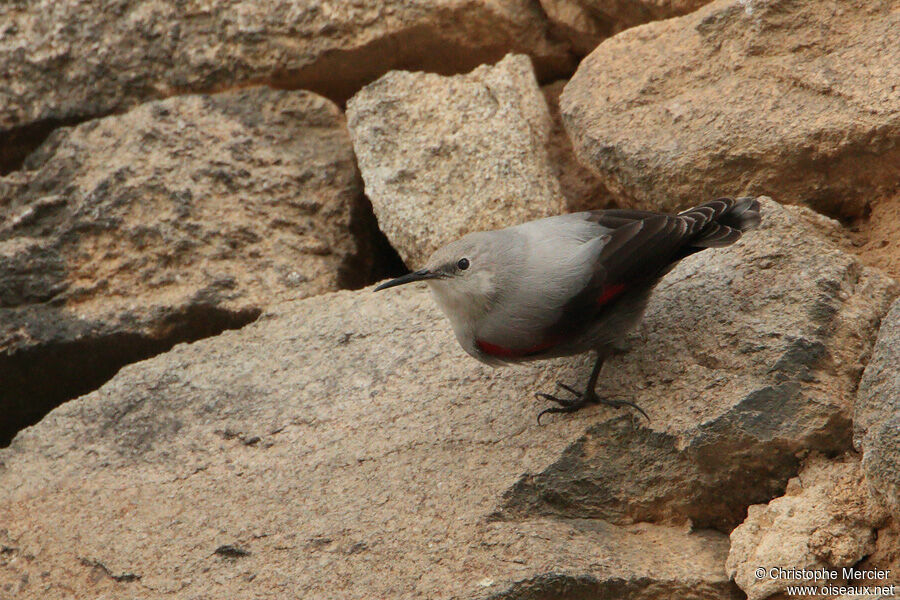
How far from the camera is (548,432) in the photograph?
3164mm

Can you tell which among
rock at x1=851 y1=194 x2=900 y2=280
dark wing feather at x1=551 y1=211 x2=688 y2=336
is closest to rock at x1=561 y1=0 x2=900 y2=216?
rock at x1=851 y1=194 x2=900 y2=280

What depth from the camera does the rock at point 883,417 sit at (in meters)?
2.45

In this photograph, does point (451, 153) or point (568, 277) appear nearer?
point (568, 277)

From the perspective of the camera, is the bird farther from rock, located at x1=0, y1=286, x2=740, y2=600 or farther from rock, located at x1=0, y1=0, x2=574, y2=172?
rock, located at x1=0, y1=0, x2=574, y2=172

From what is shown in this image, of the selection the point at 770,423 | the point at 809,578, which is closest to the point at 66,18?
the point at 770,423

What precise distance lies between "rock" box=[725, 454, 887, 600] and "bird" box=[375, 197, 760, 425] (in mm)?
493

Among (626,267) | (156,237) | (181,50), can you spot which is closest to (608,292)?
(626,267)

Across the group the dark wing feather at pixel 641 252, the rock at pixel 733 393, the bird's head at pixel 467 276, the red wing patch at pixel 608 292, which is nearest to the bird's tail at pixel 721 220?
the dark wing feather at pixel 641 252

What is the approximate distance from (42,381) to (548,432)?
1.94 metres

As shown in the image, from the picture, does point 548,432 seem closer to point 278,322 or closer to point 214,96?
point 278,322

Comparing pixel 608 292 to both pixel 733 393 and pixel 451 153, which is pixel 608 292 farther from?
pixel 451 153

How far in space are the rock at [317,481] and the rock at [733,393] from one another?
77mm

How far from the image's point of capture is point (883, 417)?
8.30 feet

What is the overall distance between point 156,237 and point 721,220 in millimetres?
2057
